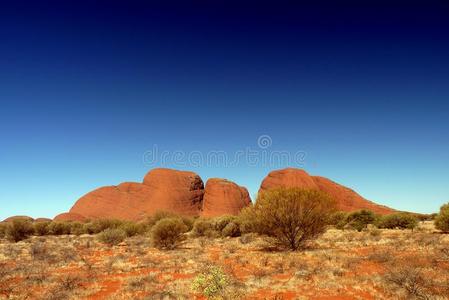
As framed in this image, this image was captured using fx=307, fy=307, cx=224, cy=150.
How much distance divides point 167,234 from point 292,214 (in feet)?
29.7

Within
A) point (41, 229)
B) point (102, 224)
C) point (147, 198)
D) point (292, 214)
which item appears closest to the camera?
point (292, 214)

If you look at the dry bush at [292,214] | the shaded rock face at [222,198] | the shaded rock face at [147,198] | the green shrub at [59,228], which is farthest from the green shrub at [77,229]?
the dry bush at [292,214]

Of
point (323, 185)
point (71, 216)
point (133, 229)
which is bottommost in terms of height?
point (133, 229)

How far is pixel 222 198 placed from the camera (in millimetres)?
63188

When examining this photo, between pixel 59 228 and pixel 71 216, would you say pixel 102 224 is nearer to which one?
pixel 59 228

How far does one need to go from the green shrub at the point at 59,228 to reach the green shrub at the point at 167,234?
25380 millimetres

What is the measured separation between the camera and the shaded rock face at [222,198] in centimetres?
6178

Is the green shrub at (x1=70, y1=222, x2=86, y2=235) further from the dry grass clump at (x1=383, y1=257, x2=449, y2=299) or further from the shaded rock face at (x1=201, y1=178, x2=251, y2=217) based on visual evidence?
the dry grass clump at (x1=383, y1=257, x2=449, y2=299)

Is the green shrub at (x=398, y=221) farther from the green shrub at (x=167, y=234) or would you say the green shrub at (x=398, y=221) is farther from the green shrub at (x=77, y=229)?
the green shrub at (x=77, y=229)

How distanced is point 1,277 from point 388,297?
12.9 meters

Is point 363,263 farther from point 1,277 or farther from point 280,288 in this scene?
point 1,277

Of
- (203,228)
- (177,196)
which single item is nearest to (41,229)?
(203,228)

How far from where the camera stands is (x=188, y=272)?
11750 millimetres

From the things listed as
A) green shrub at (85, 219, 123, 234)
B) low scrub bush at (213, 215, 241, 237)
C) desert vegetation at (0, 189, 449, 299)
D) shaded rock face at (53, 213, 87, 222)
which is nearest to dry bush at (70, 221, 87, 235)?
green shrub at (85, 219, 123, 234)
